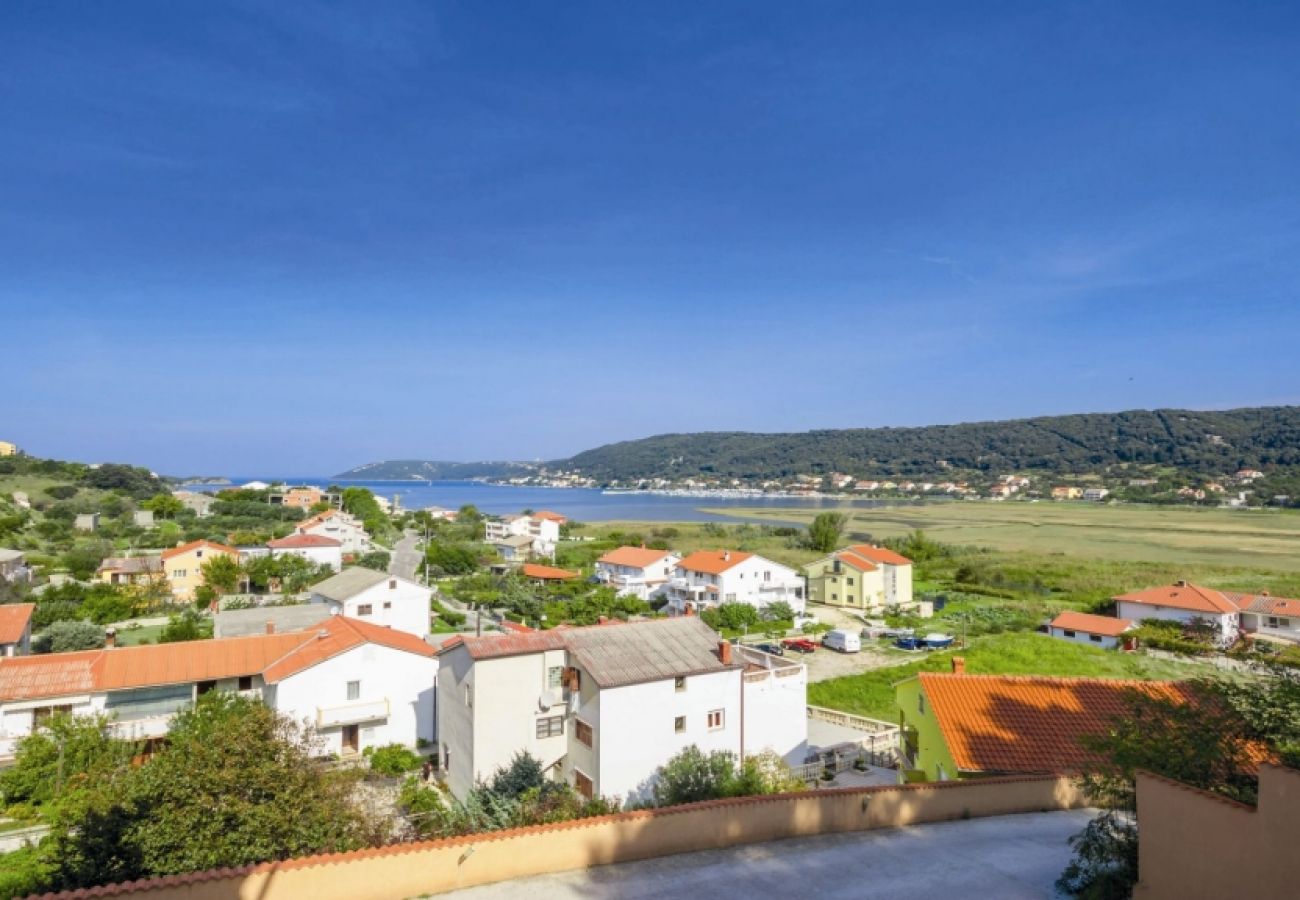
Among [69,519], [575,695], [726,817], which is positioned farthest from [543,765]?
[69,519]

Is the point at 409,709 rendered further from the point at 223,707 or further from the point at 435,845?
the point at 435,845

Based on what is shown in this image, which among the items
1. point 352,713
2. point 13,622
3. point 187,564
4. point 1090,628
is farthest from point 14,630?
point 1090,628

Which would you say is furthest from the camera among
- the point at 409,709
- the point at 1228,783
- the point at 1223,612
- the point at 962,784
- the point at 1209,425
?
the point at 1209,425

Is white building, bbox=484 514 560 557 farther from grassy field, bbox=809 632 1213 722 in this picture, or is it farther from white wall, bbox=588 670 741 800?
white wall, bbox=588 670 741 800

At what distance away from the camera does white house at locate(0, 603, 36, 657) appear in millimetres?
29266

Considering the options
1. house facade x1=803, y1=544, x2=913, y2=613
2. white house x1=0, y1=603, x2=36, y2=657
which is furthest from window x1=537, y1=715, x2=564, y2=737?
house facade x1=803, y1=544, x2=913, y2=613

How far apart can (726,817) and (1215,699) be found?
637 centimetres

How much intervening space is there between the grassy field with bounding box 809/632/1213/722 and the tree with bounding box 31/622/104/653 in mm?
32275

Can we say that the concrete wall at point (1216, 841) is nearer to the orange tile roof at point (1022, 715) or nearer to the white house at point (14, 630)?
the orange tile roof at point (1022, 715)

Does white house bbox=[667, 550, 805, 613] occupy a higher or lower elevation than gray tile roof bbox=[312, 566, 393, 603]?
lower

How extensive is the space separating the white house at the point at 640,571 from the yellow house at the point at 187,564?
2701cm

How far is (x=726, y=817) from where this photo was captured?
10.4 m

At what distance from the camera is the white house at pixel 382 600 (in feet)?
123

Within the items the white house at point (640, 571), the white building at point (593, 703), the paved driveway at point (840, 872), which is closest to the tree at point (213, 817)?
the paved driveway at point (840, 872)
